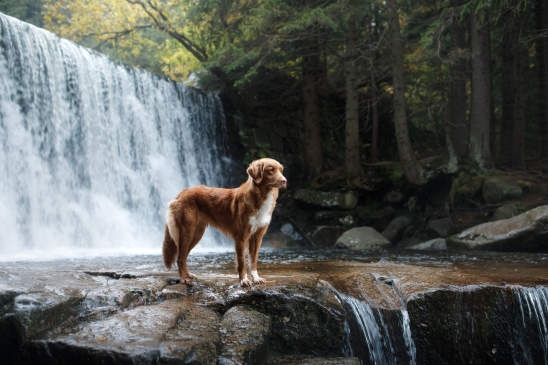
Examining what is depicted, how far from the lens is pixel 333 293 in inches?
157

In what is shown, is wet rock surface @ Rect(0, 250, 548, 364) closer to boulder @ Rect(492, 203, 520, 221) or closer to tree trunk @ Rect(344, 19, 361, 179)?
boulder @ Rect(492, 203, 520, 221)

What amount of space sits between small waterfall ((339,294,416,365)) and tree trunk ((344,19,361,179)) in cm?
1019

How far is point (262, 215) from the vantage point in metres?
4.03

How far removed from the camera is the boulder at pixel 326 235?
12.9 m

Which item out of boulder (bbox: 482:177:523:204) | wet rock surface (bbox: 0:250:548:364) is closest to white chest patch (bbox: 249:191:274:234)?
wet rock surface (bbox: 0:250:548:364)

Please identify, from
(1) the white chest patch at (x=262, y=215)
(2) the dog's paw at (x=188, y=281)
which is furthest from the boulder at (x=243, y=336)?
(1) the white chest patch at (x=262, y=215)

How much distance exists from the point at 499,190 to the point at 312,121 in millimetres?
7215

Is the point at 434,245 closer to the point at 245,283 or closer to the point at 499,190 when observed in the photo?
the point at 499,190

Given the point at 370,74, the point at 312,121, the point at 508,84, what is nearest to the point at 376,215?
the point at 312,121

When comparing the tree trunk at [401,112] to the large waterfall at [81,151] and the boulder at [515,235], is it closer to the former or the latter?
the boulder at [515,235]

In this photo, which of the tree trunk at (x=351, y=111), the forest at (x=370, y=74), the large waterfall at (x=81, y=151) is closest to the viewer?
the large waterfall at (x=81, y=151)

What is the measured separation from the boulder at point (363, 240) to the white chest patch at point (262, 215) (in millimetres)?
7638

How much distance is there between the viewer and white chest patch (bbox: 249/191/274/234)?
13.1 feet

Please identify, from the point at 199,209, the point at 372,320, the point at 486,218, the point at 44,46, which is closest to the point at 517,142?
the point at 486,218
